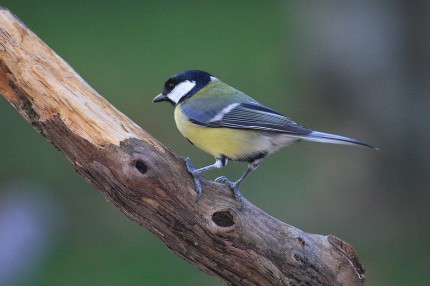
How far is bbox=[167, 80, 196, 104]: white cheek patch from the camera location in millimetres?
4234

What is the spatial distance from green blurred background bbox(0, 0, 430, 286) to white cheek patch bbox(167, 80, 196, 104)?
2188mm

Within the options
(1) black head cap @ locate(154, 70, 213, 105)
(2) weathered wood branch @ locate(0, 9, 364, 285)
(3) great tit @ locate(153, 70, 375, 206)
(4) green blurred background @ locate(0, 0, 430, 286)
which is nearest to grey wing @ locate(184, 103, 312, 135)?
(3) great tit @ locate(153, 70, 375, 206)

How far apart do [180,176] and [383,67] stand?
15.1ft

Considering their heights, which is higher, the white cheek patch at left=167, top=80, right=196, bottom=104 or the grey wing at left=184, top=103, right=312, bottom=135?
the white cheek patch at left=167, top=80, right=196, bottom=104

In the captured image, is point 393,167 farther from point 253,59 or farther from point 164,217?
point 164,217

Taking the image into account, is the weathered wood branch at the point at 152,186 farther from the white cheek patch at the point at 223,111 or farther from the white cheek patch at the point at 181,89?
the white cheek patch at the point at 181,89

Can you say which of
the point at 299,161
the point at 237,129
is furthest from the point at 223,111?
the point at 299,161

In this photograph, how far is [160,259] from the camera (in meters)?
6.40

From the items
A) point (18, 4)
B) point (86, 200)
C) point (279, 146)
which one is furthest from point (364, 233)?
point (18, 4)

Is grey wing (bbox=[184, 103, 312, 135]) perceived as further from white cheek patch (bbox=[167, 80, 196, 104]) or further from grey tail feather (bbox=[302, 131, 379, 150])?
→ white cheek patch (bbox=[167, 80, 196, 104])

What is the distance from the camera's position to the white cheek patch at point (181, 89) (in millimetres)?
4234

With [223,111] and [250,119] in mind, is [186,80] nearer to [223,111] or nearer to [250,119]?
[223,111]

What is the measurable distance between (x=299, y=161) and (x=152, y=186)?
4.92 m

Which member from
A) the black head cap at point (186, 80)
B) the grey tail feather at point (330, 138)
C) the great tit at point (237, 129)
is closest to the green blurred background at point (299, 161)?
the black head cap at point (186, 80)
